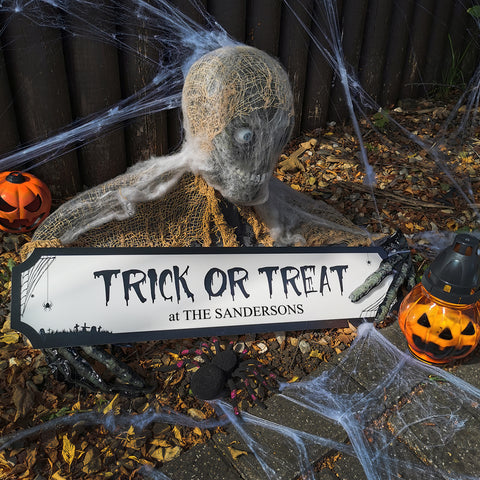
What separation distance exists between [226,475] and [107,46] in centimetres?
228

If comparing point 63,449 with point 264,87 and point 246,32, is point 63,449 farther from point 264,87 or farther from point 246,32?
point 246,32

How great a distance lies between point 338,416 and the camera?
2059mm

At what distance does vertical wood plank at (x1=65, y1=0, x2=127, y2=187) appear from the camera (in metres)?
2.69

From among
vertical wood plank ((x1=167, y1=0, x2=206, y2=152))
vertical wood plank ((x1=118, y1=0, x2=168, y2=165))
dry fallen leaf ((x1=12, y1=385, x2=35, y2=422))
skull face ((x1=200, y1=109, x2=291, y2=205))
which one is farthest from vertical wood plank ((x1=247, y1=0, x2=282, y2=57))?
dry fallen leaf ((x1=12, y1=385, x2=35, y2=422))

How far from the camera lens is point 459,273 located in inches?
78.0

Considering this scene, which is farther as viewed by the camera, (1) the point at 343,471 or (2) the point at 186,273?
(2) the point at 186,273

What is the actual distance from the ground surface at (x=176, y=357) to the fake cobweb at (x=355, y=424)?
54 millimetres

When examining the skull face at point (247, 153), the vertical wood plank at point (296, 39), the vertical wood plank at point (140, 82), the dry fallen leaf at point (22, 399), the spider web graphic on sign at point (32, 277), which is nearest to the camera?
the skull face at point (247, 153)

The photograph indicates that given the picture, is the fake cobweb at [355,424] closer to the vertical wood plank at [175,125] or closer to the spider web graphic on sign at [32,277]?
the spider web graphic on sign at [32,277]

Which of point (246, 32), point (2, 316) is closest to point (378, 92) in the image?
point (246, 32)

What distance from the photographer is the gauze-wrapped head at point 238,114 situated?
1.89 meters

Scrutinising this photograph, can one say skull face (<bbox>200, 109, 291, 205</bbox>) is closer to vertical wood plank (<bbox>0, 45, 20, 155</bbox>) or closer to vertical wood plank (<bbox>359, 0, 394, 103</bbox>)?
vertical wood plank (<bbox>0, 45, 20, 155</bbox>)

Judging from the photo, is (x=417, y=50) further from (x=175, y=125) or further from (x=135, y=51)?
(x=135, y=51)

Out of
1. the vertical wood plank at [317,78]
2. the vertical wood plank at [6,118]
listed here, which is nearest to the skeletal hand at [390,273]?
the vertical wood plank at [317,78]
